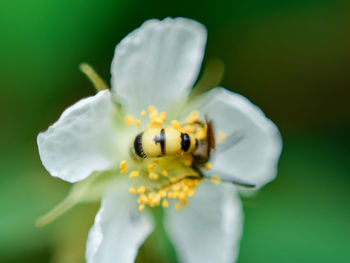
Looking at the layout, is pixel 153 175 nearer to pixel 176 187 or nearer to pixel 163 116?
pixel 176 187

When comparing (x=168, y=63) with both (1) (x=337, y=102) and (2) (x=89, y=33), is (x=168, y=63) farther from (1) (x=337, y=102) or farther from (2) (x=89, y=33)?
(1) (x=337, y=102)

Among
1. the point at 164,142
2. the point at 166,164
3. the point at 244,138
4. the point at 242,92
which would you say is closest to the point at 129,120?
the point at 166,164

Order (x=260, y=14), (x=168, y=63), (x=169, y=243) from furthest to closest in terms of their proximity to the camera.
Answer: (x=260, y=14), (x=169, y=243), (x=168, y=63)

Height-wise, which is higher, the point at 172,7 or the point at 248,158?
the point at 172,7

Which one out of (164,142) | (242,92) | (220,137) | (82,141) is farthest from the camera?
(242,92)

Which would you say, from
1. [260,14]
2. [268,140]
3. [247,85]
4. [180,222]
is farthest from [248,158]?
[260,14]

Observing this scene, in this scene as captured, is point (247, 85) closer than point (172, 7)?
No

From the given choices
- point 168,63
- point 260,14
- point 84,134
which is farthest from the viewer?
point 260,14

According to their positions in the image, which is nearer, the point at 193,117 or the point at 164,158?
the point at 164,158
